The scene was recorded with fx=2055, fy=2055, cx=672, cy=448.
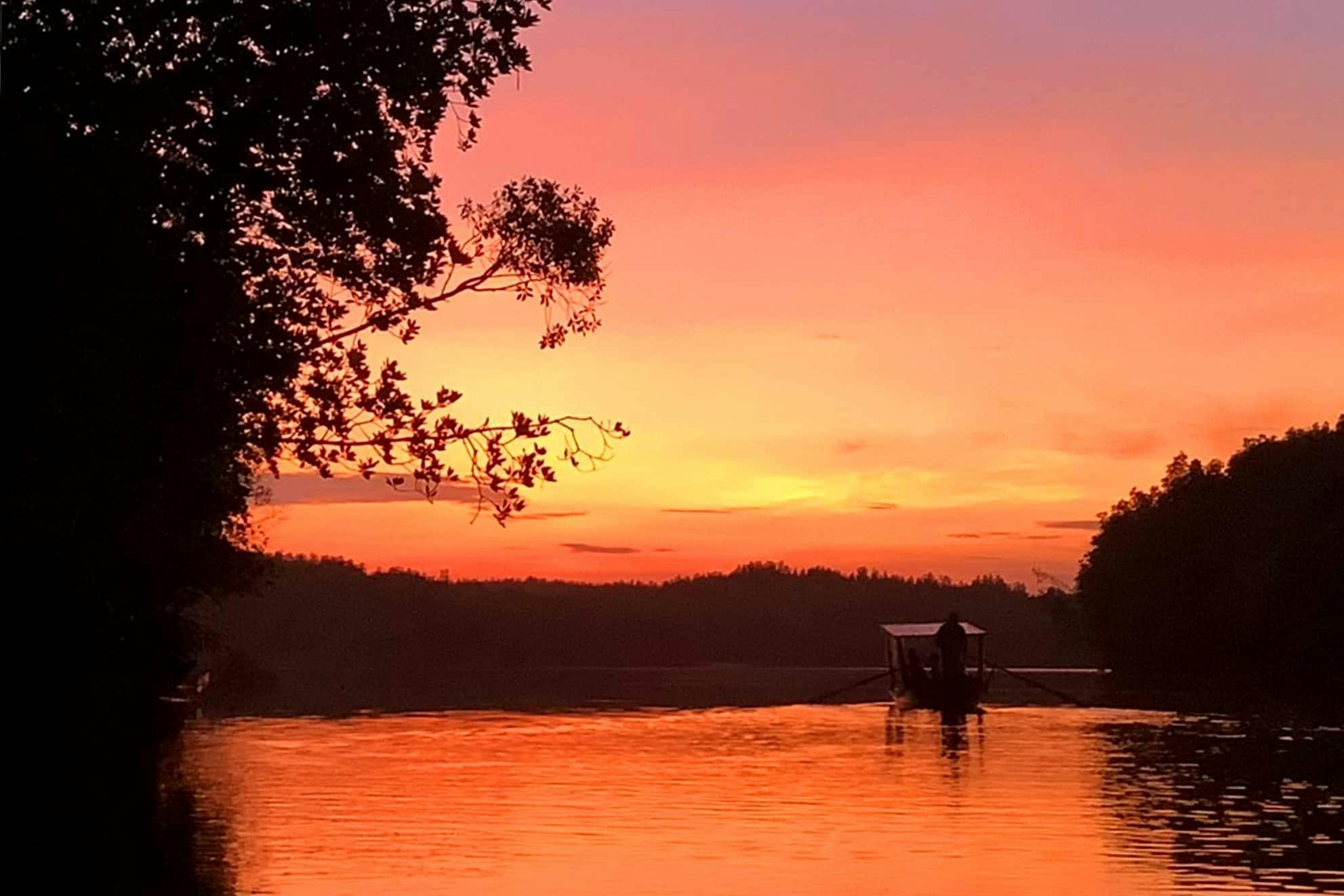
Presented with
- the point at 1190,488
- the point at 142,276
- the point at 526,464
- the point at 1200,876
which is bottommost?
the point at 1200,876

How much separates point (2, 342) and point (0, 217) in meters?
1.26

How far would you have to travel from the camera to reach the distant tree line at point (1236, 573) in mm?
105438

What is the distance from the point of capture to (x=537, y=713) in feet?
257

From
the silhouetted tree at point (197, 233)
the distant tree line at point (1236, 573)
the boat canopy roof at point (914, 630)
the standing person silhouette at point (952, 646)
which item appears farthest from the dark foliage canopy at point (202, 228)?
the distant tree line at point (1236, 573)

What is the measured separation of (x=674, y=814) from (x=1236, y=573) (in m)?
96.1

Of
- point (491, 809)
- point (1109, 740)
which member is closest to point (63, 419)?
point (491, 809)

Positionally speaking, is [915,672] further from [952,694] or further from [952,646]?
[952,646]

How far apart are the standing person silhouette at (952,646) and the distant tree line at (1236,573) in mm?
38109

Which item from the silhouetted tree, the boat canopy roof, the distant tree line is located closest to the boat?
the boat canopy roof

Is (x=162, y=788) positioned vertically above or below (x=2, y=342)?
below

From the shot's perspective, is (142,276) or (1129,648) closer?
(142,276)

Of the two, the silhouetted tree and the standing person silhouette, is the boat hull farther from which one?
the silhouetted tree

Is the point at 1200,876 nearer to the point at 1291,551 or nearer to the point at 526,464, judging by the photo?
the point at 526,464

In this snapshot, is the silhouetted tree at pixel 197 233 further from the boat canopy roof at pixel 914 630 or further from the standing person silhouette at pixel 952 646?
the boat canopy roof at pixel 914 630
